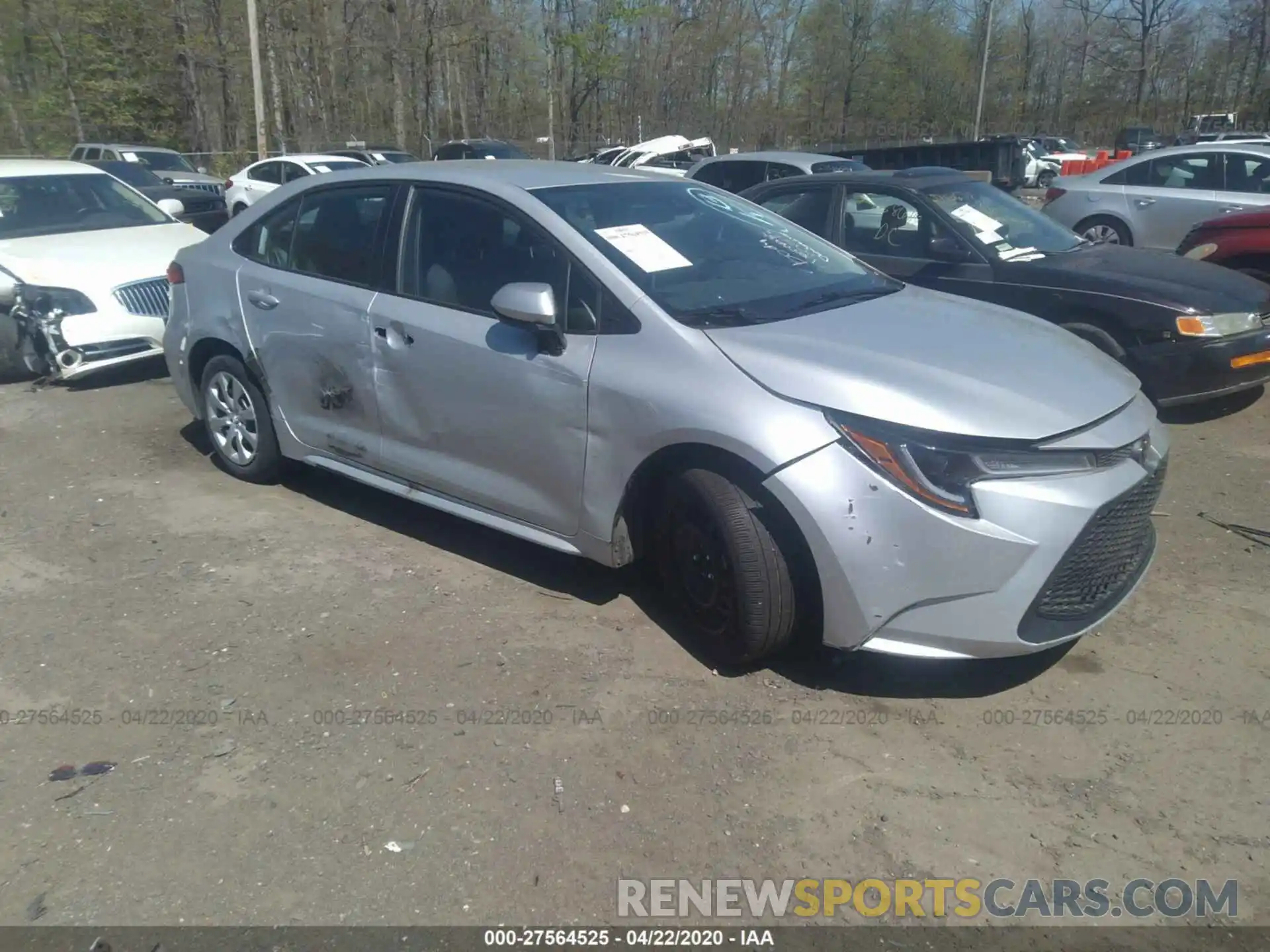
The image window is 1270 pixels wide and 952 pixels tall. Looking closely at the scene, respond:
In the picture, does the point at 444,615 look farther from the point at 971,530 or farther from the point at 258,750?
the point at 971,530

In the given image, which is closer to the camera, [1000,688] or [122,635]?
[1000,688]

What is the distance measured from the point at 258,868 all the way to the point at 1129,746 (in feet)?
8.75

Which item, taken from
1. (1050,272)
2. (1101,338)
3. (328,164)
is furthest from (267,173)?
(1101,338)

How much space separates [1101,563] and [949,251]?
3.89 m

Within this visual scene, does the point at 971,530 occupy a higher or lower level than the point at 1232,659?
higher

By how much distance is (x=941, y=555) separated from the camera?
10.4 ft

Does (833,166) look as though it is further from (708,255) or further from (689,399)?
(689,399)

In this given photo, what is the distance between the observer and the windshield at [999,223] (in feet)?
22.3

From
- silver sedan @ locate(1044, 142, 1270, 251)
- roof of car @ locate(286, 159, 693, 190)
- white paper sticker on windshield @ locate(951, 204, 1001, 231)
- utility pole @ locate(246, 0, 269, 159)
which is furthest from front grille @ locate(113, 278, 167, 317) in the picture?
utility pole @ locate(246, 0, 269, 159)

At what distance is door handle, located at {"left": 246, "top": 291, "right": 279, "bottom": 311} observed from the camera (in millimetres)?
5008

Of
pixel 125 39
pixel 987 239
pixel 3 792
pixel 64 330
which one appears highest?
pixel 125 39

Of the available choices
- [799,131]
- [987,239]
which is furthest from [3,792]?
[799,131]

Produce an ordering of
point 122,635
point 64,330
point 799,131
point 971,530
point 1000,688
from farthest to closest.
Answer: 1. point 799,131
2. point 64,330
3. point 122,635
4. point 1000,688
5. point 971,530

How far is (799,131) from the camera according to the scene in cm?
5759
